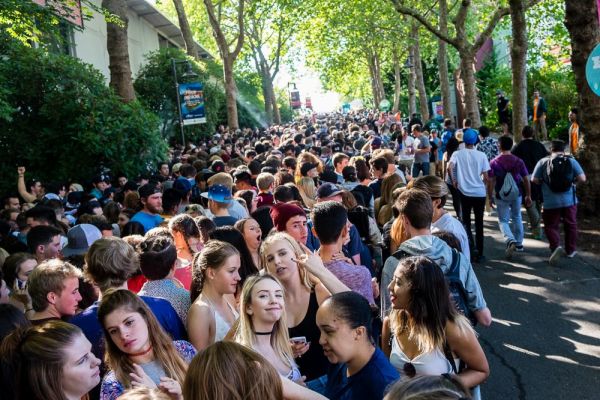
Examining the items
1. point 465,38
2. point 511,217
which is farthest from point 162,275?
point 465,38

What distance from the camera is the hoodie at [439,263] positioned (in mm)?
4371

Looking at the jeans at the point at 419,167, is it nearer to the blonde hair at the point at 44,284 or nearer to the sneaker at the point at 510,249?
the sneaker at the point at 510,249

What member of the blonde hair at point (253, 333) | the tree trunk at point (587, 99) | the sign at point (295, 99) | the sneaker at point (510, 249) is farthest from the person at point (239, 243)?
the sign at point (295, 99)

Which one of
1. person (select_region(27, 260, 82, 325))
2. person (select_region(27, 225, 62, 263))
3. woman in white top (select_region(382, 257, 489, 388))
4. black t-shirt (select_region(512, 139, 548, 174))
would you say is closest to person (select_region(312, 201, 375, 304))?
woman in white top (select_region(382, 257, 489, 388))

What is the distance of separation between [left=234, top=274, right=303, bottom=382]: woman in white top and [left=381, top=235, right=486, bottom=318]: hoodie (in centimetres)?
106

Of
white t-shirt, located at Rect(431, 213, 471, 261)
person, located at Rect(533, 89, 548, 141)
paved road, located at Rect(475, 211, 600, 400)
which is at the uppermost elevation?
person, located at Rect(533, 89, 548, 141)

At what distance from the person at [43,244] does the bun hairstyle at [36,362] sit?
10.9ft

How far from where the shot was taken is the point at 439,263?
441 centimetres

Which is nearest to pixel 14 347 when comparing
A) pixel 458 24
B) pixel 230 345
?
pixel 230 345

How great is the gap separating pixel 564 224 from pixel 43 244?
7.26m

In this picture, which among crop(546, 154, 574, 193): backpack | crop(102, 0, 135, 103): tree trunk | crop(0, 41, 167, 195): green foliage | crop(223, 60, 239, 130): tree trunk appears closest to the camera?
crop(546, 154, 574, 193): backpack

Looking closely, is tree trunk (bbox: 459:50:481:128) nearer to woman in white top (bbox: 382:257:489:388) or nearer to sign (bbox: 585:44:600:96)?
sign (bbox: 585:44:600:96)

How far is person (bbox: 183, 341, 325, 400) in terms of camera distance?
8.55 ft

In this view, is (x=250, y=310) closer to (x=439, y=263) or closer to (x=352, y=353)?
(x=352, y=353)
